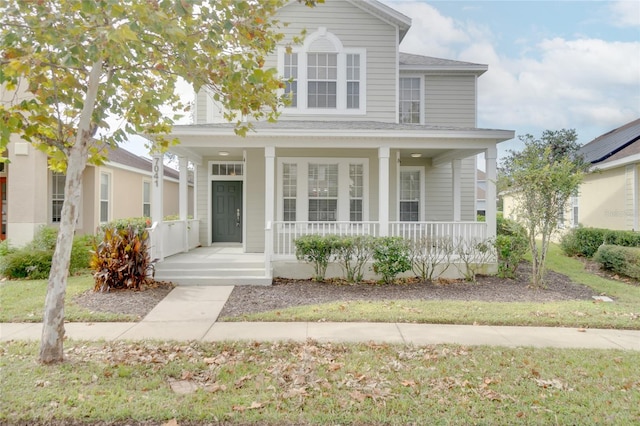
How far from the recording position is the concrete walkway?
498 cm

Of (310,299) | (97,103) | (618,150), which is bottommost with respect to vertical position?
(310,299)

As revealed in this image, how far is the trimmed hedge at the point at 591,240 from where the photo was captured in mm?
10977

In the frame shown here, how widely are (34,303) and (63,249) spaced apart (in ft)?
12.2

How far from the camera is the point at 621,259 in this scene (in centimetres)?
994

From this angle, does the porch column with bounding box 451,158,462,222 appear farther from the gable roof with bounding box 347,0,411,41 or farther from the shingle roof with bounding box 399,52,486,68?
the gable roof with bounding box 347,0,411,41

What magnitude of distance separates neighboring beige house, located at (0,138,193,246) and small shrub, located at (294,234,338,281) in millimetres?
4587

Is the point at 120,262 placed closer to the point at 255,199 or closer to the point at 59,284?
the point at 59,284

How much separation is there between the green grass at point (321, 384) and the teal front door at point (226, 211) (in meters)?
7.85

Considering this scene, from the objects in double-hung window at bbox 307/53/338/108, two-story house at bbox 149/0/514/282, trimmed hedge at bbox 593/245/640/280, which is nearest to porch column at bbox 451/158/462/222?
two-story house at bbox 149/0/514/282

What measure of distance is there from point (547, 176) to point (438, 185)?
479 centimetres

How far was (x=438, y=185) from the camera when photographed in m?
12.8

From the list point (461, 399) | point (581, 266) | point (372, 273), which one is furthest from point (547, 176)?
point (461, 399)

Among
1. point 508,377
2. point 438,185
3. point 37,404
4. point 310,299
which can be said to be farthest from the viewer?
point 438,185

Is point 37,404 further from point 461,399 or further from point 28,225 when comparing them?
point 28,225
